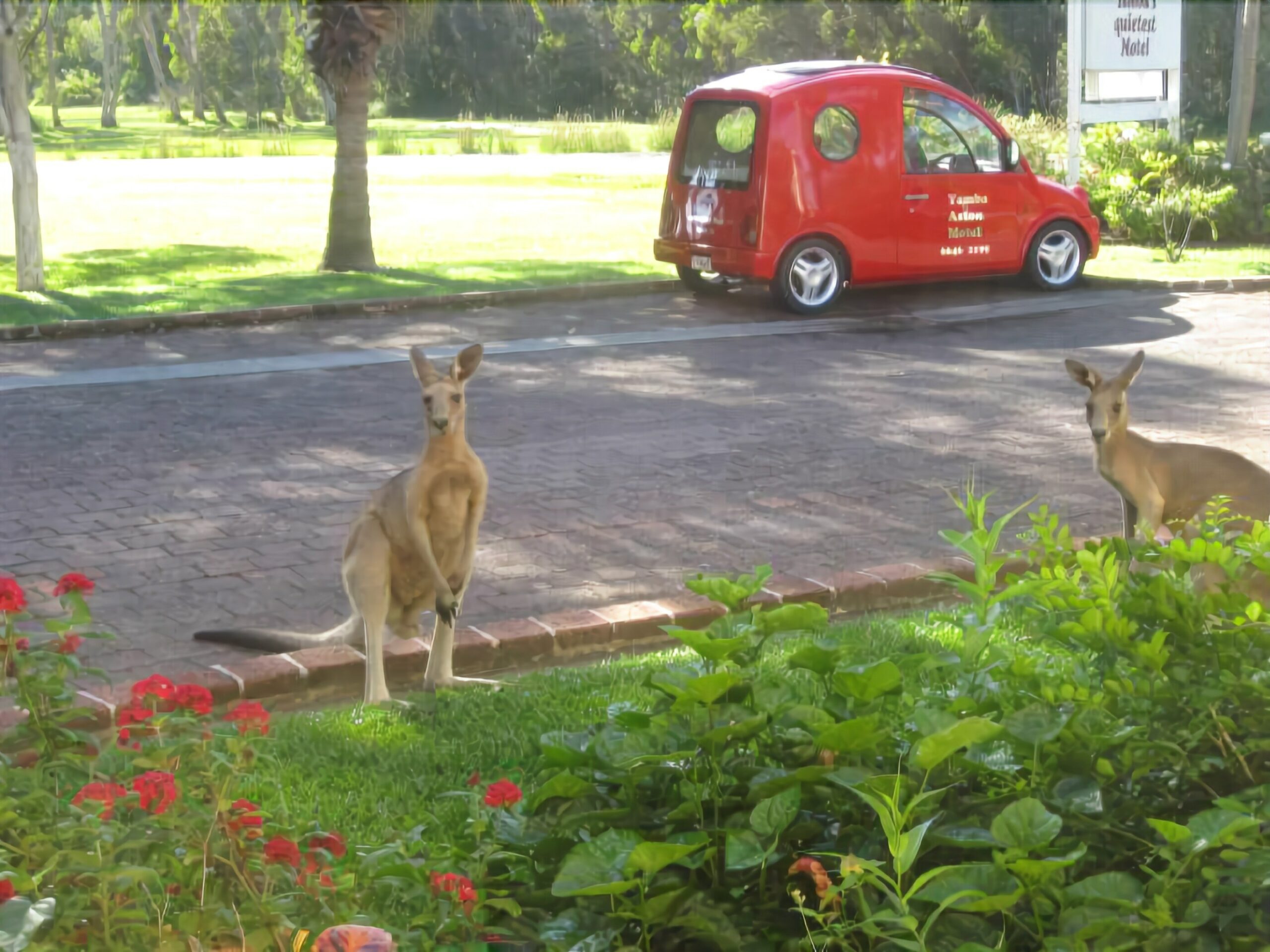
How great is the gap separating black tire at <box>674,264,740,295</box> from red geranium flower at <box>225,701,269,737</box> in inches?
588

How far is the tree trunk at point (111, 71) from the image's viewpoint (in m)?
53.4

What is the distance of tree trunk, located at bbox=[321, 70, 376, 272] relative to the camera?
1992cm

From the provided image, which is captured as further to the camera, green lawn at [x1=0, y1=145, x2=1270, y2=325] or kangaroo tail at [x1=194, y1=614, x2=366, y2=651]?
green lawn at [x1=0, y1=145, x2=1270, y2=325]

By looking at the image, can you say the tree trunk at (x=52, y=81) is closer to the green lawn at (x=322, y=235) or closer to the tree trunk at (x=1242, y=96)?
the green lawn at (x=322, y=235)

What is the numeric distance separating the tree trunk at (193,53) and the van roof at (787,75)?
2984 centimetres

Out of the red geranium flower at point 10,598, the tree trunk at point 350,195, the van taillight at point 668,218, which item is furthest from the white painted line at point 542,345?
the red geranium flower at point 10,598

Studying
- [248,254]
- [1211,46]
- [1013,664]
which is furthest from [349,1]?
[1211,46]

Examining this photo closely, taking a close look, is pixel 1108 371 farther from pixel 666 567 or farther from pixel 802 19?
pixel 802 19

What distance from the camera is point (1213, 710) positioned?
308 cm

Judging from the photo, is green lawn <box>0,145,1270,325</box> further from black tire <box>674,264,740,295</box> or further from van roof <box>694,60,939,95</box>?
van roof <box>694,60,939,95</box>

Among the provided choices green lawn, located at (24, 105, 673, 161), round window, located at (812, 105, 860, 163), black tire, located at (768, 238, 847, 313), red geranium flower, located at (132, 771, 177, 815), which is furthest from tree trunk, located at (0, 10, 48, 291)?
green lawn, located at (24, 105, 673, 161)

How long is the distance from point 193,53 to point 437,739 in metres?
43.4

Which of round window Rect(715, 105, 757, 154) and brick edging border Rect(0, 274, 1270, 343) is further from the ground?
round window Rect(715, 105, 757, 154)

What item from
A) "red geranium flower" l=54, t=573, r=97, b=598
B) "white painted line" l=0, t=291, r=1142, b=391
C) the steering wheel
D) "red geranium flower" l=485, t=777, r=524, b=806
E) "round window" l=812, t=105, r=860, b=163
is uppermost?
"round window" l=812, t=105, r=860, b=163
